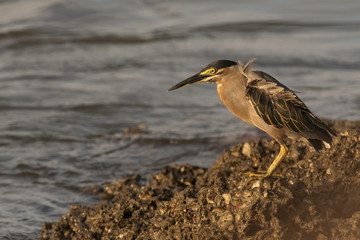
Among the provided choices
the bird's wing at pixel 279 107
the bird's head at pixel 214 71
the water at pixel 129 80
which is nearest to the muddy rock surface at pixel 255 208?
the bird's wing at pixel 279 107

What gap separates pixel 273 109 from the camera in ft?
14.6

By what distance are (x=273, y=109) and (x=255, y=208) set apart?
85 centimetres

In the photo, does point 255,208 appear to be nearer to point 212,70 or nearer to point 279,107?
point 279,107

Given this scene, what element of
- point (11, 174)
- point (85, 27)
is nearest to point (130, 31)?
point (85, 27)

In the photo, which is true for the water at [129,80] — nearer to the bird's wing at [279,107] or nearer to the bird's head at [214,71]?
the bird's head at [214,71]

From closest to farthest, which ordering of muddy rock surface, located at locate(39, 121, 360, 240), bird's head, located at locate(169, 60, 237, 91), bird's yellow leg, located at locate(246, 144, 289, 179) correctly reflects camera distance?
muddy rock surface, located at locate(39, 121, 360, 240) < bird's yellow leg, located at locate(246, 144, 289, 179) < bird's head, located at locate(169, 60, 237, 91)

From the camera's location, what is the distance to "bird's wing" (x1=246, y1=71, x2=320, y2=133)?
4.43 meters

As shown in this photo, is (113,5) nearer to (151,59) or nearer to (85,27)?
(85,27)

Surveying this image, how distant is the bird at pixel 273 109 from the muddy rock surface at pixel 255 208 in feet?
0.46

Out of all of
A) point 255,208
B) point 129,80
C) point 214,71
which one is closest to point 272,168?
point 255,208

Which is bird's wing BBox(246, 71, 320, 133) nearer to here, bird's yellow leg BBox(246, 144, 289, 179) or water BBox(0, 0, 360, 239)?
bird's yellow leg BBox(246, 144, 289, 179)

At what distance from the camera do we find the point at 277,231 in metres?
3.80

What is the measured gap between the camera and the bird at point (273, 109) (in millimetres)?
4438

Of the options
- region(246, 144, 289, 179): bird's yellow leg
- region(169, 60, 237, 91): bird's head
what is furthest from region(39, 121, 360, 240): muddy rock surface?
region(169, 60, 237, 91): bird's head
